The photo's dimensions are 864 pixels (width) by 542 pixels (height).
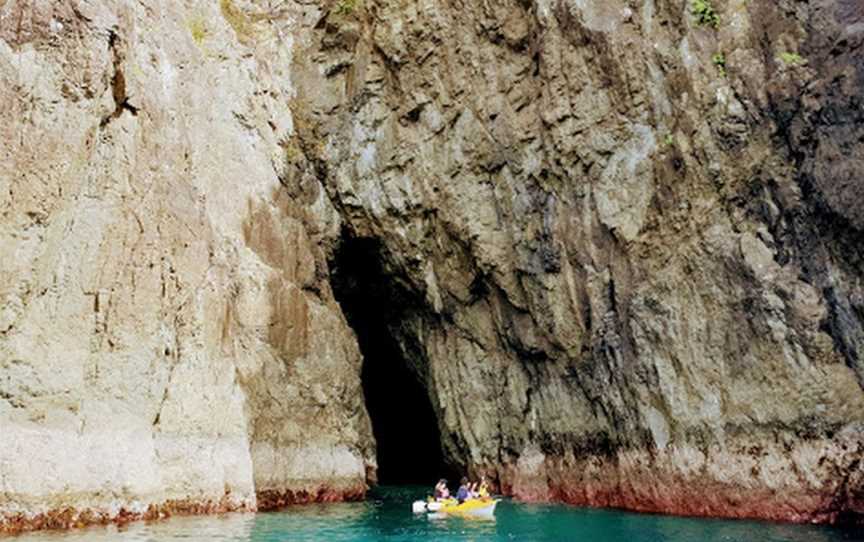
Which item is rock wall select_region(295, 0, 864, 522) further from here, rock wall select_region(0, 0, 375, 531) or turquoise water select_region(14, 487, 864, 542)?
rock wall select_region(0, 0, 375, 531)

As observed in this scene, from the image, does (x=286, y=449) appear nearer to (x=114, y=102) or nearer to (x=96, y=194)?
(x=96, y=194)

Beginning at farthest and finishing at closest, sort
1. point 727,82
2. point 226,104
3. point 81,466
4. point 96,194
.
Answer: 1. point 226,104
2. point 727,82
3. point 96,194
4. point 81,466

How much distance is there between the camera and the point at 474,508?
2778 cm

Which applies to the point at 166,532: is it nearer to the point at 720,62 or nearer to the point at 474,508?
the point at 474,508

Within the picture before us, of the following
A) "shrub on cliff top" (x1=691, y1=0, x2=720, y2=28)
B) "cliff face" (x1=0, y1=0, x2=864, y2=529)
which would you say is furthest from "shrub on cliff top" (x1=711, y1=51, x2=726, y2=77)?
"shrub on cliff top" (x1=691, y1=0, x2=720, y2=28)

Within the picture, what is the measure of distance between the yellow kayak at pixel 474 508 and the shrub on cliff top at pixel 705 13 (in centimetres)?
1778

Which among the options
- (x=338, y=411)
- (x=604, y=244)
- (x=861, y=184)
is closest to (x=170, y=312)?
(x=338, y=411)

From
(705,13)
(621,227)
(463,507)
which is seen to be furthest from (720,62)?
(463,507)

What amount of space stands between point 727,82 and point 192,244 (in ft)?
60.7

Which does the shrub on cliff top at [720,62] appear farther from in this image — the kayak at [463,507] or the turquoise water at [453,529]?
the kayak at [463,507]

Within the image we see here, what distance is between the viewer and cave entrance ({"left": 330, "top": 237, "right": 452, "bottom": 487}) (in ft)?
116

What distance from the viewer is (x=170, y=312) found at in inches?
1029

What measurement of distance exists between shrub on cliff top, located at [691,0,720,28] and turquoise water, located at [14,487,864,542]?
16221 millimetres

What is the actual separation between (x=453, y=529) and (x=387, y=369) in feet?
60.0
